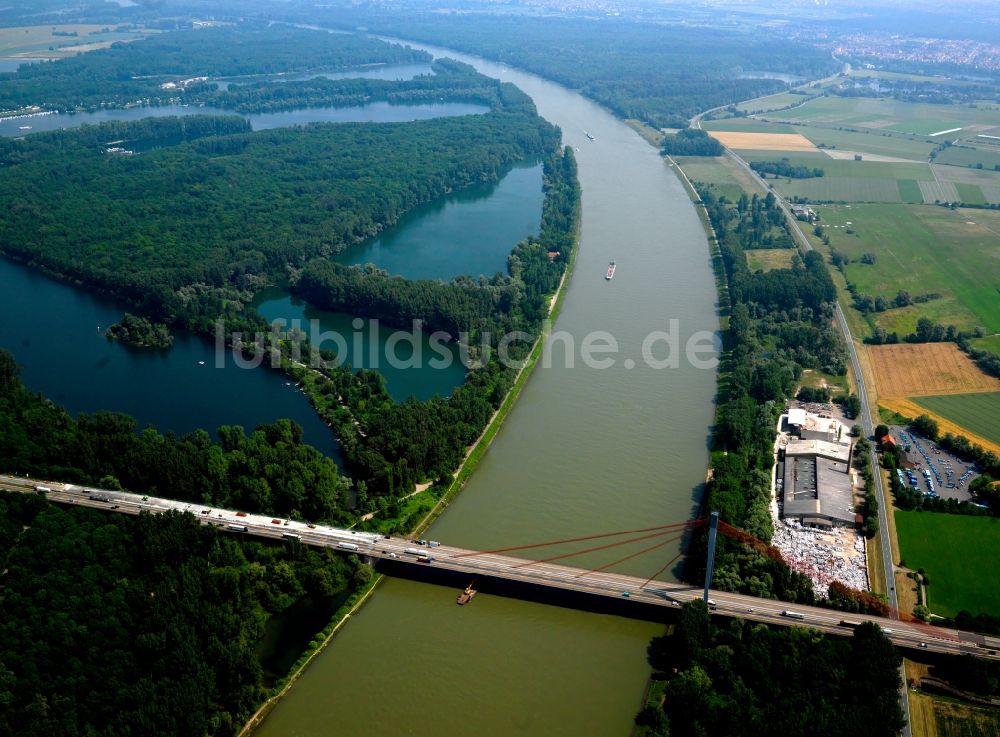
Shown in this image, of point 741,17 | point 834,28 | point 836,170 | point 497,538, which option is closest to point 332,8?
point 741,17

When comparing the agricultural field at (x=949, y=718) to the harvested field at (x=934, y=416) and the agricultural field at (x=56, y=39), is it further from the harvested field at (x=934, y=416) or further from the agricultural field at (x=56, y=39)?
the agricultural field at (x=56, y=39)

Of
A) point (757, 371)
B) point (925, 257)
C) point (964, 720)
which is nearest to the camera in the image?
point (964, 720)

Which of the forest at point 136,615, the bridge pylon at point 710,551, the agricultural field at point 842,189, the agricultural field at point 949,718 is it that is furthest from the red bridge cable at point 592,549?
the agricultural field at point 842,189

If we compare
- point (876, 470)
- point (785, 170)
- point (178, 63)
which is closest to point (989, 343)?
point (876, 470)

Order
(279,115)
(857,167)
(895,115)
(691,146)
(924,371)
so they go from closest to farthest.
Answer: (924,371), (857,167), (691,146), (895,115), (279,115)

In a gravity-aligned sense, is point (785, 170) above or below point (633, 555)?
above

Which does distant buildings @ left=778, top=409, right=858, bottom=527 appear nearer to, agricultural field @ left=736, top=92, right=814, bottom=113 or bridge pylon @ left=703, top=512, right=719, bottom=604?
bridge pylon @ left=703, top=512, right=719, bottom=604

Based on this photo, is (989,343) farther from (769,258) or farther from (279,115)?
(279,115)

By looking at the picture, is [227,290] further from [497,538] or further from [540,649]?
[540,649]
